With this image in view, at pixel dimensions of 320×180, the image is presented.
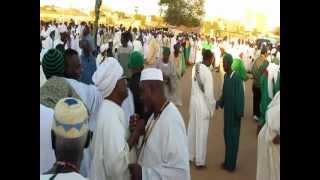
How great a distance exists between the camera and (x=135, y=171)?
306cm

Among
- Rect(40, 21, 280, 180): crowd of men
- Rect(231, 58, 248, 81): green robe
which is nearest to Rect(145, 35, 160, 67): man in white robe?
Rect(40, 21, 280, 180): crowd of men

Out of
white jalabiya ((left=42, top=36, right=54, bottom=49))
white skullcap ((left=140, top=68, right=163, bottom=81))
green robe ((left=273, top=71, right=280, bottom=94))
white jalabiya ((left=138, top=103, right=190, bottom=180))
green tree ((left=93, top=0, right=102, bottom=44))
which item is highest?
green tree ((left=93, top=0, right=102, bottom=44))

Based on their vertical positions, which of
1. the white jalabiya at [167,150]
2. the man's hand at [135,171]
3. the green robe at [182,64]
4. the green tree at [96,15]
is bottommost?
the man's hand at [135,171]

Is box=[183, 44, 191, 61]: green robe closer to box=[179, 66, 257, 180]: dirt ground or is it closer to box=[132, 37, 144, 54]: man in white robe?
box=[179, 66, 257, 180]: dirt ground

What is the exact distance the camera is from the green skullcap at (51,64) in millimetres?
3191

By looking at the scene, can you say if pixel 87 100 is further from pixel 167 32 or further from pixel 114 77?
pixel 167 32

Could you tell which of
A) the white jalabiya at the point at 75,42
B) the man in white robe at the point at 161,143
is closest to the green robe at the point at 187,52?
the man in white robe at the point at 161,143

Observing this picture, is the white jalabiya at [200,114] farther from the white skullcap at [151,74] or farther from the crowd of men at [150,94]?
the white skullcap at [151,74]

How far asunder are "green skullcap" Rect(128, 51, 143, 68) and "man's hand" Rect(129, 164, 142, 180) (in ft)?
2.16

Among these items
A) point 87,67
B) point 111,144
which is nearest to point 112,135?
point 111,144

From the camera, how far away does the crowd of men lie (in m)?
3.01
